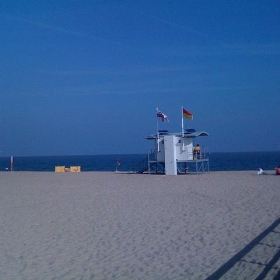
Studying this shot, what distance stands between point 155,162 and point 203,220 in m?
22.1

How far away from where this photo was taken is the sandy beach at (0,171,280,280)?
24.2 ft

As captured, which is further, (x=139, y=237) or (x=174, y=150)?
(x=174, y=150)

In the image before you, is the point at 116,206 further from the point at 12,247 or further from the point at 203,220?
the point at 12,247

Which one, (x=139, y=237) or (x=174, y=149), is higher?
(x=174, y=149)

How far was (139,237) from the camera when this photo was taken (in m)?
10.2

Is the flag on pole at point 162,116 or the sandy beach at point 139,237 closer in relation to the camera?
the sandy beach at point 139,237

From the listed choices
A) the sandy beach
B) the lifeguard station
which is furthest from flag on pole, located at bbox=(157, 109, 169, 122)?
the sandy beach

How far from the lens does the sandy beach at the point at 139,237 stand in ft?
24.2

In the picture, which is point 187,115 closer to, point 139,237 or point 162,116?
point 162,116

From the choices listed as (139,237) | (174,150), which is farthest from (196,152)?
(139,237)

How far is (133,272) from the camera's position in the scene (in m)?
7.32

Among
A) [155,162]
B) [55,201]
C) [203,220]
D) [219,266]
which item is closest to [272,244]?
[219,266]

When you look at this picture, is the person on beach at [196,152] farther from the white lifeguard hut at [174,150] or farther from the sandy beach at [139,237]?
the sandy beach at [139,237]

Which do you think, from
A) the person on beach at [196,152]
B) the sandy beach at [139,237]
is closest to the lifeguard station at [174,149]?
the person on beach at [196,152]
